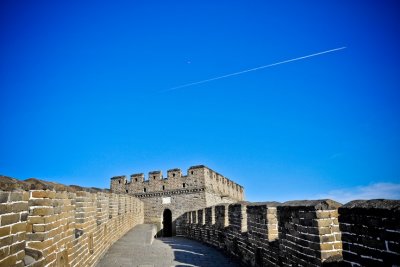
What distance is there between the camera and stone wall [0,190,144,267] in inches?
92.7

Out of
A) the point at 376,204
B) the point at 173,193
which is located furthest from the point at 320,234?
the point at 173,193

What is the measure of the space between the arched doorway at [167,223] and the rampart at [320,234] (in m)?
17.3

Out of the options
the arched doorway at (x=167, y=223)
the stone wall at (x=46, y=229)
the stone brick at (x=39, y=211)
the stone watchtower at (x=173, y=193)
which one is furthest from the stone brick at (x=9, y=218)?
the arched doorway at (x=167, y=223)

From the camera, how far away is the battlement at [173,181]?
922 inches

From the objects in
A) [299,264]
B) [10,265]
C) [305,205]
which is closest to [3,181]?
[10,265]

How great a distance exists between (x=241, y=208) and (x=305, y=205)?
392 cm

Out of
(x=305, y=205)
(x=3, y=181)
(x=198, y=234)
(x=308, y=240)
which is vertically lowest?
Answer: (x=198, y=234)

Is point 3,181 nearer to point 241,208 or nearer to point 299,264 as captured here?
point 299,264

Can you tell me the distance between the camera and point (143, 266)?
6.68m

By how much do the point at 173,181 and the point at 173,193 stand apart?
3.39 ft

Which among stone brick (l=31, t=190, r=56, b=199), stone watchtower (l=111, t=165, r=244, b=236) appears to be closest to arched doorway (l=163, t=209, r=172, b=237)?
stone watchtower (l=111, t=165, r=244, b=236)

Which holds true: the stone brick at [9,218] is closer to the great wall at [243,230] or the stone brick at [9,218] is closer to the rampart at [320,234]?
the great wall at [243,230]

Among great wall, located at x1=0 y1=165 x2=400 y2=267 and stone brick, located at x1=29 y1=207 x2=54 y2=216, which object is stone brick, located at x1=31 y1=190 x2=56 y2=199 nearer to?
great wall, located at x1=0 y1=165 x2=400 y2=267

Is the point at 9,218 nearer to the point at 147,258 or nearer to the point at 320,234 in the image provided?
the point at 320,234
